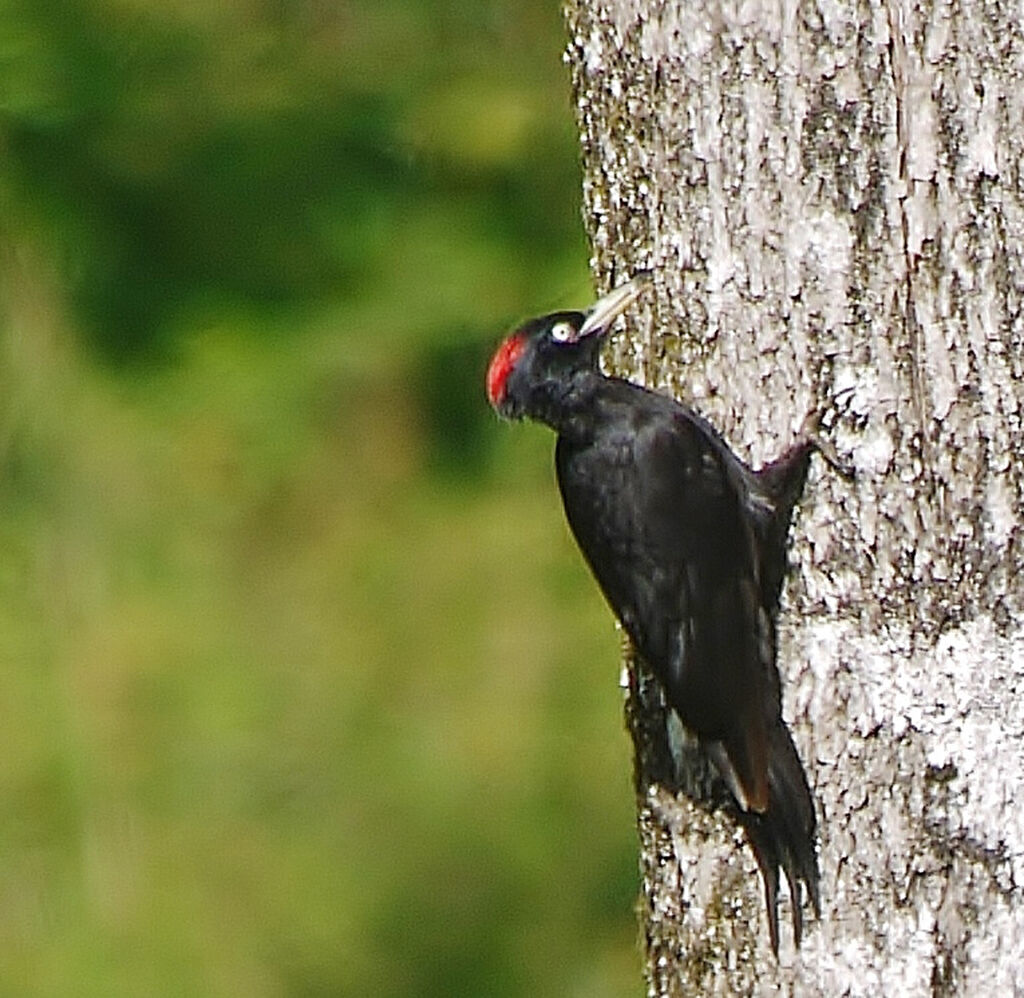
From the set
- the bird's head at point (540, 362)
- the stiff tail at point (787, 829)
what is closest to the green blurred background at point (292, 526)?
the bird's head at point (540, 362)

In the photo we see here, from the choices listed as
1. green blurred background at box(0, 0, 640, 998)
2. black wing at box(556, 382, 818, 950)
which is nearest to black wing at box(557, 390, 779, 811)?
black wing at box(556, 382, 818, 950)

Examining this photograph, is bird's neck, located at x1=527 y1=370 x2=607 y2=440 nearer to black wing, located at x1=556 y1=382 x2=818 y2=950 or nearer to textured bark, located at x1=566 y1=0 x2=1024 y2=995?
black wing, located at x1=556 y1=382 x2=818 y2=950

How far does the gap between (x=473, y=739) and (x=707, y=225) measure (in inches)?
158

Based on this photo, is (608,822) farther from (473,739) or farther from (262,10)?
(262,10)

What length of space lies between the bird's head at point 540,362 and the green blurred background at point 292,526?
306cm

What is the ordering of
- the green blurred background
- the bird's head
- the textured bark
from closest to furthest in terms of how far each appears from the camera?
the textured bark, the bird's head, the green blurred background

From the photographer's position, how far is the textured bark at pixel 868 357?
3.36m

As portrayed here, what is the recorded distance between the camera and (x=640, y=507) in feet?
12.7

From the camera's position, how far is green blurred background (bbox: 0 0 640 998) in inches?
274

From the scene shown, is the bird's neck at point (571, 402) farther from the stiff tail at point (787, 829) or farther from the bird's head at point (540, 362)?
the stiff tail at point (787, 829)

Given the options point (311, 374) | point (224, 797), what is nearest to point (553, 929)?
point (224, 797)

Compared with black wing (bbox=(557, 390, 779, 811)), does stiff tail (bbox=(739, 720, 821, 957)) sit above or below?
below

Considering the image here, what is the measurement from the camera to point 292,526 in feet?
26.3

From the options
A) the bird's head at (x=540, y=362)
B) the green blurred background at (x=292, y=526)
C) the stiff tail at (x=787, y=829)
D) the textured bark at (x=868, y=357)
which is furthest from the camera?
the green blurred background at (x=292, y=526)
